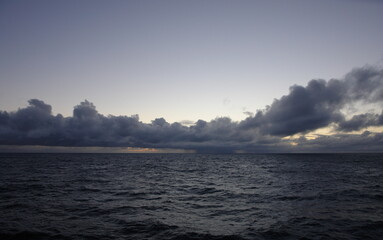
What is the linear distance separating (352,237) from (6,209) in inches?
910

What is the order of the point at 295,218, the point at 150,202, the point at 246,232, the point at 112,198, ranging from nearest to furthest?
the point at 246,232 < the point at 295,218 < the point at 150,202 < the point at 112,198

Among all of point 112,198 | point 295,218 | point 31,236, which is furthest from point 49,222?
point 295,218

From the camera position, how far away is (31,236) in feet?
39.1

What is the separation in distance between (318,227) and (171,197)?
13.8 m

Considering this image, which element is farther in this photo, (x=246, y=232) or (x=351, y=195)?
(x=351, y=195)

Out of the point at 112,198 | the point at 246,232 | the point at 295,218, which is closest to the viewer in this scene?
the point at 246,232

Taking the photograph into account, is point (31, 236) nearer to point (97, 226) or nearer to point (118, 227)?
point (97, 226)

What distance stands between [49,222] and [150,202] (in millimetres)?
8320

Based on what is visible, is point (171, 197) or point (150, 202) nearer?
point (150, 202)

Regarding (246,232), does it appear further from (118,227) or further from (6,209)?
(6,209)

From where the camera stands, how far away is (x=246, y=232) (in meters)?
12.8

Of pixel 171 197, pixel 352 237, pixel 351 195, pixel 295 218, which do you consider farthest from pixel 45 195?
pixel 351 195

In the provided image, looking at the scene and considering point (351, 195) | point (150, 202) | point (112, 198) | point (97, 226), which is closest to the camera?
point (97, 226)

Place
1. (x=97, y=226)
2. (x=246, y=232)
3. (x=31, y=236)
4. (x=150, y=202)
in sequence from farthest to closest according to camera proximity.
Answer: (x=150, y=202) → (x=97, y=226) → (x=246, y=232) → (x=31, y=236)
